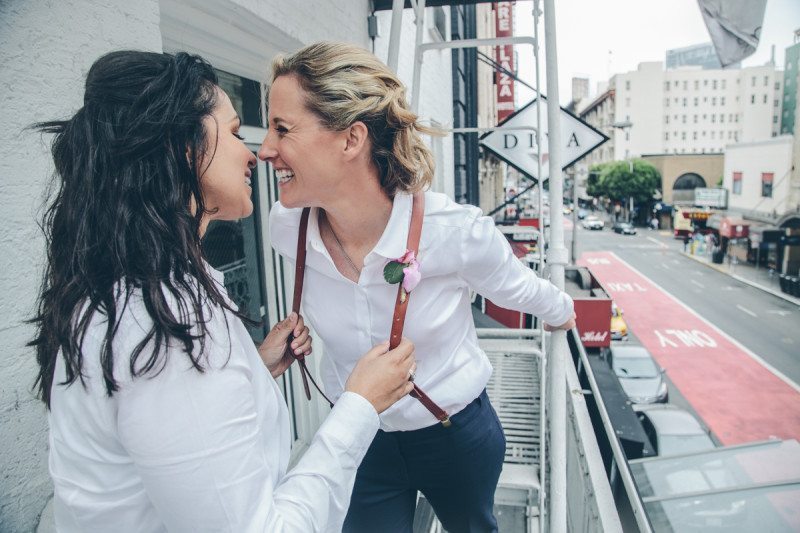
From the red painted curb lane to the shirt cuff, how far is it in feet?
57.2

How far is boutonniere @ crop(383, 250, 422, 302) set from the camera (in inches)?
53.2

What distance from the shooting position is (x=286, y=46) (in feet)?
9.54

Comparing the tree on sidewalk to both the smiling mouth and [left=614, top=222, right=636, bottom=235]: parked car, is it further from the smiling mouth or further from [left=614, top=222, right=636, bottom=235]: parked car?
the smiling mouth

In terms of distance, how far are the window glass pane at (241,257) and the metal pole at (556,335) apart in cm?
158

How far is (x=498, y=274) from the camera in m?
1.52

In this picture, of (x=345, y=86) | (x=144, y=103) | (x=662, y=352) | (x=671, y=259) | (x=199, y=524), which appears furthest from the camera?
(x=671, y=259)

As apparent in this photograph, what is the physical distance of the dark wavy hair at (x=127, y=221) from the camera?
835mm

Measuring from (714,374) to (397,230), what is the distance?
Result: 22284mm

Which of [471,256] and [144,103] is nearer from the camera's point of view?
[144,103]

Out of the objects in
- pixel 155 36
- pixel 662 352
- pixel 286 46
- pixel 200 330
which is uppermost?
pixel 286 46

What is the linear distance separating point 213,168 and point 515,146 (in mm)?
5093

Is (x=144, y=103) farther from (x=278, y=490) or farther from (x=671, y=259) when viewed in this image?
(x=671, y=259)

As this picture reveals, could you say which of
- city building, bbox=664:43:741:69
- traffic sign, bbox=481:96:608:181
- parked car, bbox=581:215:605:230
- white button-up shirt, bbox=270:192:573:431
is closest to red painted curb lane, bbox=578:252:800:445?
traffic sign, bbox=481:96:608:181

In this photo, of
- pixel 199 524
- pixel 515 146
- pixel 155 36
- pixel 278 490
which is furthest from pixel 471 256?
pixel 515 146
